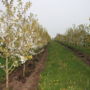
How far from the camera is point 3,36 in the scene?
14180mm

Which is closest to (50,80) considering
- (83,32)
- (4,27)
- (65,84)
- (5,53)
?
(65,84)

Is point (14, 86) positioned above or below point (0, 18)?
below

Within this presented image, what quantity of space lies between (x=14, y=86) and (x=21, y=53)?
3060mm

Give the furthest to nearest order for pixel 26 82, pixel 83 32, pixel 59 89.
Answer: pixel 83 32
pixel 26 82
pixel 59 89

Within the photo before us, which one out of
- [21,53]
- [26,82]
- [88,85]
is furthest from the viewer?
[26,82]

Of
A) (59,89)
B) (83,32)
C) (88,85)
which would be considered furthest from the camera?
(83,32)

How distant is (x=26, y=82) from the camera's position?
1653 centimetres

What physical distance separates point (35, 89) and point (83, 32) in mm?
50730

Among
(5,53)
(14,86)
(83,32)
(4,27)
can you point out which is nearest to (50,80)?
(14,86)

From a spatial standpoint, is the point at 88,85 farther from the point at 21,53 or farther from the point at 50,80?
the point at 21,53

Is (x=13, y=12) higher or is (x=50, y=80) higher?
(x=13, y=12)

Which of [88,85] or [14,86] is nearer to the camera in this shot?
[88,85]

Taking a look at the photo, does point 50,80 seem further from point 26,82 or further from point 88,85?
point 88,85

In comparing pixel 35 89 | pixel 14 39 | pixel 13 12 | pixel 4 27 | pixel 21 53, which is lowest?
pixel 35 89
